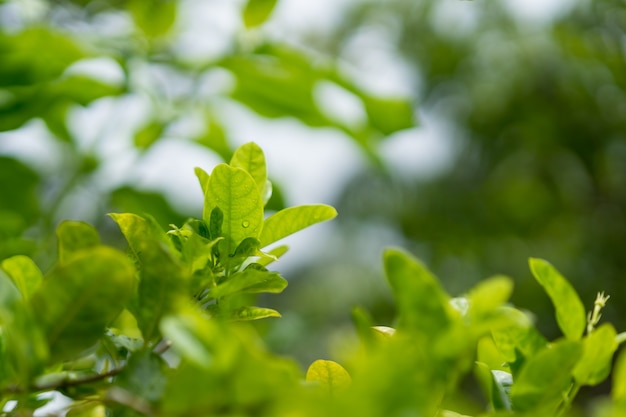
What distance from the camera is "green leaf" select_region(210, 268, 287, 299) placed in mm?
207

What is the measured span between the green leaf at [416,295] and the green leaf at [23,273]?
0.36ft

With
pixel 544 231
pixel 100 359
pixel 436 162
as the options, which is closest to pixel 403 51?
pixel 436 162

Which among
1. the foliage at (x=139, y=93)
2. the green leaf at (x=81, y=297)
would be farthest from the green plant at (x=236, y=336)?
the foliage at (x=139, y=93)

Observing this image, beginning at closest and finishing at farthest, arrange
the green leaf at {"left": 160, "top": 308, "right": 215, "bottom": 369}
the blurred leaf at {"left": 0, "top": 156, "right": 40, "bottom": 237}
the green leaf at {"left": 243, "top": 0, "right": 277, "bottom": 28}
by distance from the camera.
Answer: the green leaf at {"left": 160, "top": 308, "right": 215, "bottom": 369} < the blurred leaf at {"left": 0, "top": 156, "right": 40, "bottom": 237} < the green leaf at {"left": 243, "top": 0, "right": 277, "bottom": 28}

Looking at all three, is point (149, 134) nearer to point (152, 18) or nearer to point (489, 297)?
point (152, 18)

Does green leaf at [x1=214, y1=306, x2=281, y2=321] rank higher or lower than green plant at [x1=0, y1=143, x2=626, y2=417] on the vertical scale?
lower

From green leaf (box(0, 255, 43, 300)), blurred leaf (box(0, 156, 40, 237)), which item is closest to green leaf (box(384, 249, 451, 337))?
green leaf (box(0, 255, 43, 300))

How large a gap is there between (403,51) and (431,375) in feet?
15.6

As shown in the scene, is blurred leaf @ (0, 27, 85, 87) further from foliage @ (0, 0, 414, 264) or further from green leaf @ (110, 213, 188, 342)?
green leaf @ (110, 213, 188, 342)

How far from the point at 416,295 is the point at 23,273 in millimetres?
118

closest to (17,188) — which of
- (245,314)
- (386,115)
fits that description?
(386,115)

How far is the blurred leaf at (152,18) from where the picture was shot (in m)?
0.72

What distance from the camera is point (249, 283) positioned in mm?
211

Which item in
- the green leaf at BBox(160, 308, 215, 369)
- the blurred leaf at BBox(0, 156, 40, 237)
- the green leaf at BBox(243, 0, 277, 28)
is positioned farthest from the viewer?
the green leaf at BBox(243, 0, 277, 28)
